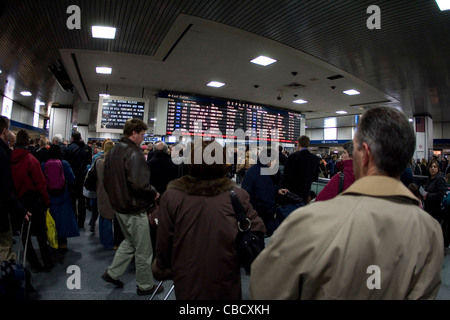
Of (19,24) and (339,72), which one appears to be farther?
(339,72)

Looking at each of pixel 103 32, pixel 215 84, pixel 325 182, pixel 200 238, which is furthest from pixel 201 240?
pixel 215 84

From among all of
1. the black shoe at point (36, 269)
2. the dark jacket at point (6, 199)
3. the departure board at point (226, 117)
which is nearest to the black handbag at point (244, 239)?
the dark jacket at point (6, 199)

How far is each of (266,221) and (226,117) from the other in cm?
638

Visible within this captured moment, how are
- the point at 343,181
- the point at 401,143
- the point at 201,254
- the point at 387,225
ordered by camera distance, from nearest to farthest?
the point at 387,225, the point at 401,143, the point at 201,254, the point at 343,181

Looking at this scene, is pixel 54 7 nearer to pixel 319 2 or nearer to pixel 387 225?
pixel 319 2

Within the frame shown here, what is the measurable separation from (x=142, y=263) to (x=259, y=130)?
772cm

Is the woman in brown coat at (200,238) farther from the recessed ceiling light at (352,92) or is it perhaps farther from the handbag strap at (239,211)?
the recessed ceiling light at (352,92)

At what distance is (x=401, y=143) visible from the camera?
0.82 m

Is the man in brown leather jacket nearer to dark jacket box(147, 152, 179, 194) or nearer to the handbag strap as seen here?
dark jacket box(147, 152, 179, 194)

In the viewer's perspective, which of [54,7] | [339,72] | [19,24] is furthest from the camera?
[339,72]

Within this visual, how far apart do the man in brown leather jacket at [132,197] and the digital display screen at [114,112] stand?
16.7 ft

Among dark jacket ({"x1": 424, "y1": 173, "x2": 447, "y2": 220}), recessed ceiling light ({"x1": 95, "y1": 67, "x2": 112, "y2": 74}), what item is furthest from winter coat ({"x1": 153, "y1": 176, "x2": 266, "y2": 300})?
recessed ceiling light ({"x1": 95, "y1": 67, "x2": 112, "y2": 74})

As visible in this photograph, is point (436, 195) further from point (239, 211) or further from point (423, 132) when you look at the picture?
point (423, 132)

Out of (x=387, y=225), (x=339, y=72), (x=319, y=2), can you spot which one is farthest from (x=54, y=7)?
(x=339, y=72)
